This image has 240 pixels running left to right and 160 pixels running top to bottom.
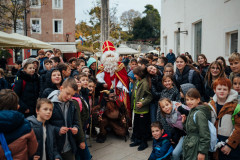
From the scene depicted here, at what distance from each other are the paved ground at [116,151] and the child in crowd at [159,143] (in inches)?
23.5

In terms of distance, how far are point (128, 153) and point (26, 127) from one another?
104 inches

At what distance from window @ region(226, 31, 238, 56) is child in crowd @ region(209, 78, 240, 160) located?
4.84 meters

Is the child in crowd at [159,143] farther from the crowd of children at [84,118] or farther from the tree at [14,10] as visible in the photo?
the tree at [14,10]

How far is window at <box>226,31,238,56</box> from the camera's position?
281 inches

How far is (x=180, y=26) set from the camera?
467 inches

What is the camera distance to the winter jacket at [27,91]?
13.6 ft

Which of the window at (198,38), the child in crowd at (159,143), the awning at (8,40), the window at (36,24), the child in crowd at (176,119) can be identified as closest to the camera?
the child in crowd at (176,119)

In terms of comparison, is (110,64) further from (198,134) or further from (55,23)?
(55,23)

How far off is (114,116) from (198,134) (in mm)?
2487

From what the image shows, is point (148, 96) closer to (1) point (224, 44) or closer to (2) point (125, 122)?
(2) point (125, 122)

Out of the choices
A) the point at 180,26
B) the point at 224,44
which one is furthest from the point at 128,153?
the point at 180,26

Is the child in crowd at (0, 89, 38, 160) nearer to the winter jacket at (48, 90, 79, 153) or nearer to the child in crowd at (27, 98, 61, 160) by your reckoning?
the child in crowd at (27, 98, 61, 160)

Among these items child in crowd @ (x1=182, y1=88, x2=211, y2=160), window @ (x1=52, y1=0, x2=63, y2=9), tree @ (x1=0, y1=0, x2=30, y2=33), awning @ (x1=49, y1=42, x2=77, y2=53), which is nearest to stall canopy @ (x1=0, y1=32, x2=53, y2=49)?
tree @ (x1=0, y1=0, x2=30, y2=33)

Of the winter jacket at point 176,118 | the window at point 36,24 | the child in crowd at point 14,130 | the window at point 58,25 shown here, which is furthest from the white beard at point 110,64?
the window at point 36,24
